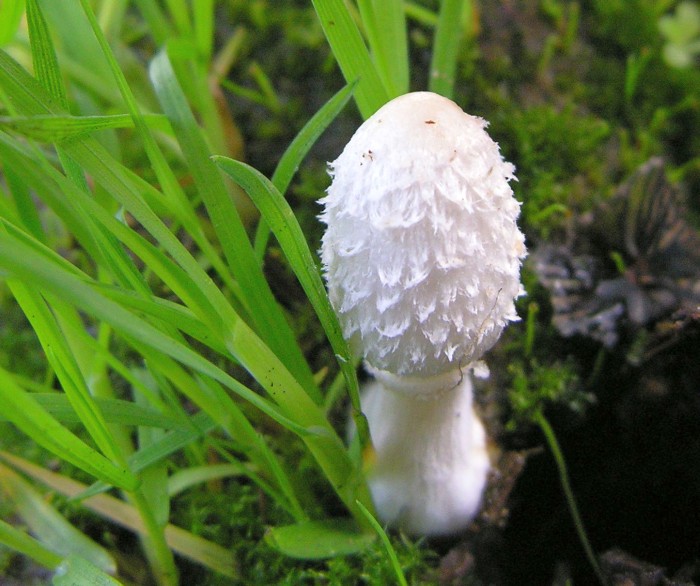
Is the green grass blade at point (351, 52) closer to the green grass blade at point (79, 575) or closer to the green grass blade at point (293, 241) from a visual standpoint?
the green grass blade at point (293, 241)

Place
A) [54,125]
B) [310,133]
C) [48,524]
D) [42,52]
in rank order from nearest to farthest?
1. [54,125]
2. [42,52]
3. [310,133]
4. [48,524]

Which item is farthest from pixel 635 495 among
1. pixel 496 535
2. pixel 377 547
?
pixel 377 547

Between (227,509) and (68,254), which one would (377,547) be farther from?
(68,254)

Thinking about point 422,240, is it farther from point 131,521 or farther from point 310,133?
point 131,521

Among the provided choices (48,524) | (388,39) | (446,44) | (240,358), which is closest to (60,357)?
(240,358)

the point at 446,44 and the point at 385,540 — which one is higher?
the point at 446,44

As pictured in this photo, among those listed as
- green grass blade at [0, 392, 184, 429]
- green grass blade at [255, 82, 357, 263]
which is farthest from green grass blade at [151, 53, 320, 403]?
green grass blade at [0, 392, 184, 429]

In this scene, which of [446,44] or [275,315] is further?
[446,44]

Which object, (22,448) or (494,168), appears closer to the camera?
(494,168)
